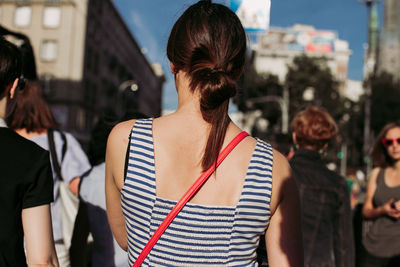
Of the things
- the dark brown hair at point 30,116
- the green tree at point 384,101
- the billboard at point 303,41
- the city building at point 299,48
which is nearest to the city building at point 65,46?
the green tree at point 384,101

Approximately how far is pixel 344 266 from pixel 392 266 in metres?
1.12

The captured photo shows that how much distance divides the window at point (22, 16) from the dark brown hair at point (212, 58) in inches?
1494

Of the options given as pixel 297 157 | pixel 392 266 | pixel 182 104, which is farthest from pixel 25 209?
pixel 392 266

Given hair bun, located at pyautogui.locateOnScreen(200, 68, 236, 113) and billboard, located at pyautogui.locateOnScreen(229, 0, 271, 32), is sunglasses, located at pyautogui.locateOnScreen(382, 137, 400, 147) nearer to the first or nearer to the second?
billboard, located at pyautogui.locateOnScreen(229, 0, 271, 32)

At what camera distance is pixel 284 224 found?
146cm

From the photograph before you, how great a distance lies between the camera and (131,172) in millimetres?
1450

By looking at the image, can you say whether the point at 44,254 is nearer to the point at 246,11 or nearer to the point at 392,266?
the point at 246,11

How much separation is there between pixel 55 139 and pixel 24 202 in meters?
1.41

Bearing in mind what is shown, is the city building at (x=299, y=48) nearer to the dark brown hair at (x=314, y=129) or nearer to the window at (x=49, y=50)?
the window at (x=49, y=50)

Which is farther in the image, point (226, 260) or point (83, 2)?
point (83, 2)

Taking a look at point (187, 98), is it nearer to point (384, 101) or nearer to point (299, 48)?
point (384, 101)

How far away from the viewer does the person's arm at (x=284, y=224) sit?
57.3 inches

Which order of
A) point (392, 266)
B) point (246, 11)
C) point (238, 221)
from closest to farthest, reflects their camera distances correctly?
point (238, 221), point (246, 11), point (392, 266)

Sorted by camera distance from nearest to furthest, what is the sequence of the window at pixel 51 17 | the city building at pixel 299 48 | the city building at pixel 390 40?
the window at pixel 51 17
the city building at pixel 299 48
the city building at pixel 390 40
